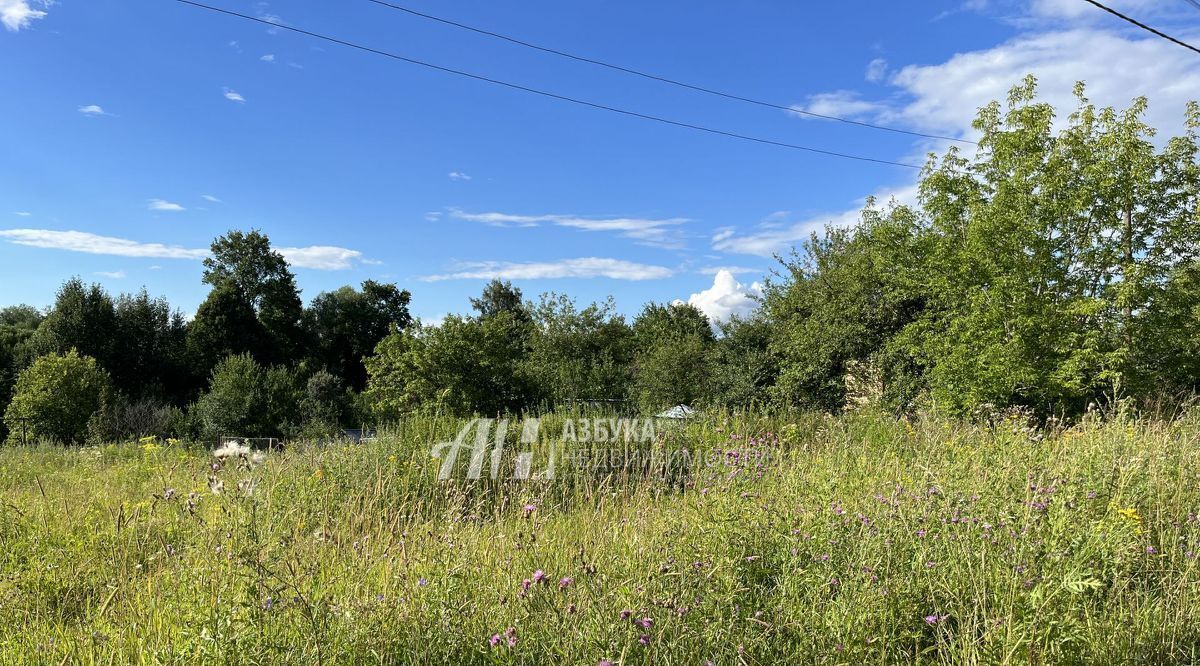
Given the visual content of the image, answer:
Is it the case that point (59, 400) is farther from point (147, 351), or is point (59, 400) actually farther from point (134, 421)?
point (147, 351)

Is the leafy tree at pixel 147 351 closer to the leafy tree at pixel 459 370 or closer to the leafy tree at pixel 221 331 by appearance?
the leafy tree at pixel 221 331

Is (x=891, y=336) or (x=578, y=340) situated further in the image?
(x=578, y=340)

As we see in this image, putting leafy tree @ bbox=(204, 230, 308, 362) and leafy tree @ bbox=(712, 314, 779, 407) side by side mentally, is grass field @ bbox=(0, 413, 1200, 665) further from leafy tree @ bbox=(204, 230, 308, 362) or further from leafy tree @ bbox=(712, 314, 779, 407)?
leafy tree @ bbox=(204, 230, 308, 362)

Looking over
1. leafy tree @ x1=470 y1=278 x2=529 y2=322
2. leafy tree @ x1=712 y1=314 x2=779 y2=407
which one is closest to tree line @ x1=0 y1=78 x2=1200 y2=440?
leafy tree @ x1=712 y1=314 x2=779 y2=407

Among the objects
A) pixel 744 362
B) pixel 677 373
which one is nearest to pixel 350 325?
pixel 677 373

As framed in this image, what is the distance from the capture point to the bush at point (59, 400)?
52.6ft

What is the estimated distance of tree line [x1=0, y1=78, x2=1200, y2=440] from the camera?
10.2m

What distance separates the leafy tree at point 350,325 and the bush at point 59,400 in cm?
1544

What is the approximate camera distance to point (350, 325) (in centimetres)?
3459

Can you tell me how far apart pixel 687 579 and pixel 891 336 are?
42.7ft

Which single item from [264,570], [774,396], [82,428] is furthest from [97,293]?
[264,570]

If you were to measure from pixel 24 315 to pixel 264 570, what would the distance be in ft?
145

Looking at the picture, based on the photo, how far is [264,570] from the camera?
2133 millimetres

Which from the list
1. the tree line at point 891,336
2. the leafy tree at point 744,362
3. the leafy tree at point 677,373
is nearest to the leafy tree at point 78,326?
the tree line at point 891,336
